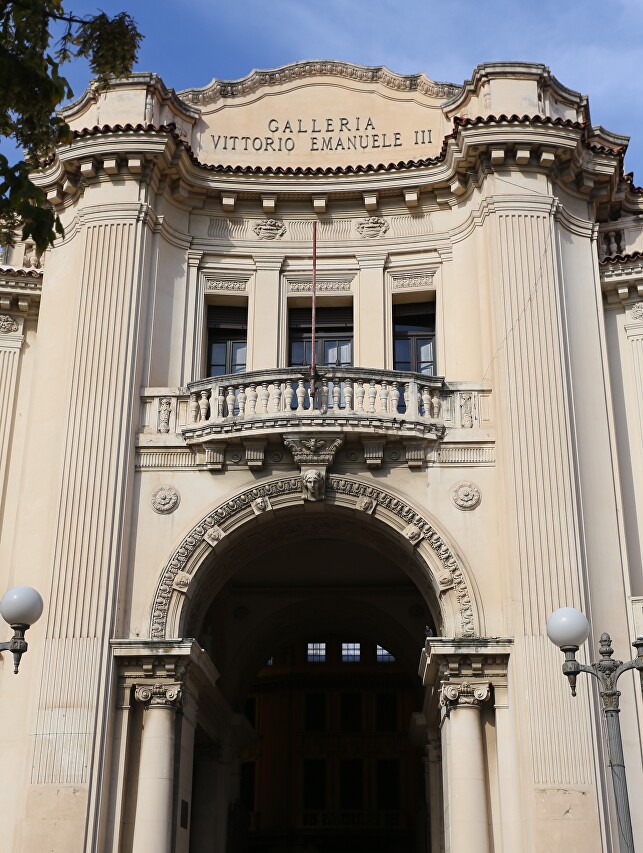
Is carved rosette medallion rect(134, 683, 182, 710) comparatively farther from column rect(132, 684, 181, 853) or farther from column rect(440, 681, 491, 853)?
column rect(440, 681, 491, 853)

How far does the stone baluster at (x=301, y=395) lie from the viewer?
800 inches

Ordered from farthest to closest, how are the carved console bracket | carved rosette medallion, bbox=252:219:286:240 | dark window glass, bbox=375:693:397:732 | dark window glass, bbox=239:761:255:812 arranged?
dark window glass, bbox=375:693:397:732 → dark window glass, bbox=239:761:255:812 → carved rosette medallion, bbox=252:219:286:240 → the carved console bracket

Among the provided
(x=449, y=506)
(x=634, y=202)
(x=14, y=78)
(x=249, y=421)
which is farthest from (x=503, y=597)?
(x=14, y=78)

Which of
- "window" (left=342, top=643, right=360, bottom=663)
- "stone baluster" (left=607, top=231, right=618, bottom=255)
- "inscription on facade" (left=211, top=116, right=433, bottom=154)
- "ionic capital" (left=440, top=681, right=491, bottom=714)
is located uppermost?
"inscription on facade" (left=211, top=116, right=433, bottom=154)

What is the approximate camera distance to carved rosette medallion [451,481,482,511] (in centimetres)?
2009

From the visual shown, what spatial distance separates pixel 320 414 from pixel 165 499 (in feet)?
9.96

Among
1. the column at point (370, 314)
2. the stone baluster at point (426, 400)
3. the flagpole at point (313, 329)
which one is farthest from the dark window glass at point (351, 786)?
the stone baluster at point (426, 400)

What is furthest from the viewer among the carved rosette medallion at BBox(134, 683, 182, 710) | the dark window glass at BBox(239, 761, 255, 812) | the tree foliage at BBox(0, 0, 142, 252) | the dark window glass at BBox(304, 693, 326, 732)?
the dark window glass at BBox(304, 693, 326, 732)

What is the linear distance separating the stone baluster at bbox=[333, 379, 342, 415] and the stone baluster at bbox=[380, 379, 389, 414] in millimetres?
724

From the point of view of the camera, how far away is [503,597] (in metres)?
19.3

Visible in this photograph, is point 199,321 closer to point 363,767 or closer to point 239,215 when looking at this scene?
point 239,215

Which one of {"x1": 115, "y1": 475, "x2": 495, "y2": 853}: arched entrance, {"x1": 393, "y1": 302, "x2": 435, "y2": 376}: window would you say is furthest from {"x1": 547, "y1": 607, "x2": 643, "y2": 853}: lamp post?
{"x1": 393, "y1": 302, "x2": 435, "y2": 376}: window

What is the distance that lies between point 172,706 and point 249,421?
4.85 metres

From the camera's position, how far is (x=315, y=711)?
49438mm
